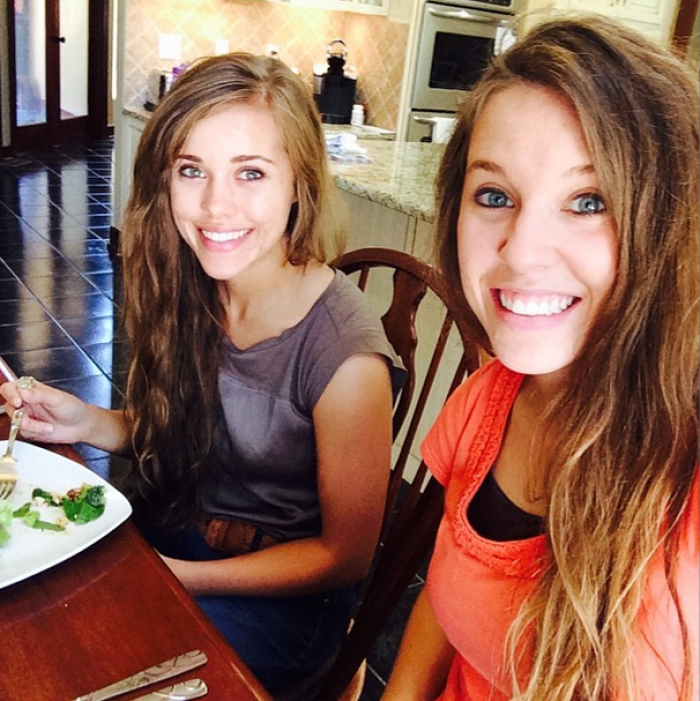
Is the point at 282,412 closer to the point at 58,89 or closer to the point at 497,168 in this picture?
the point at 497,168

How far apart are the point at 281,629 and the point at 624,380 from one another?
0.68m

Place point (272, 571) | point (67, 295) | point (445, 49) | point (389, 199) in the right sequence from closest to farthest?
1. point (272, 571)
2. point (389, 199)
3. point (67, 295)
4. point (445, 49)

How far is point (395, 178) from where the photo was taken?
271cm

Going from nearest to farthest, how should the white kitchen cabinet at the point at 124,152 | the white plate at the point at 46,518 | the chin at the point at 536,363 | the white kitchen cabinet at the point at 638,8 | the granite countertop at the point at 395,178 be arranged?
the chin at the point at 536,363 < the white plate at the point at 46,518 < the granite countertop at the point at 395,178 < the white kitchen cabinet at the point at 638,8 < the white kitchen cabinet at the point at 124,152

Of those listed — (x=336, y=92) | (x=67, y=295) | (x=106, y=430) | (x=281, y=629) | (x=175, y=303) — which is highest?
(x=336, y=92)

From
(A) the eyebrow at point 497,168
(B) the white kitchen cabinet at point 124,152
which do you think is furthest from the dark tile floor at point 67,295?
(A) the eyebrow at point 497,168

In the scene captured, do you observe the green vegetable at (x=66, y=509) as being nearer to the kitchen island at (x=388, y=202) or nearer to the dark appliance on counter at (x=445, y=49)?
the kitchen island at (x=388, y=202)

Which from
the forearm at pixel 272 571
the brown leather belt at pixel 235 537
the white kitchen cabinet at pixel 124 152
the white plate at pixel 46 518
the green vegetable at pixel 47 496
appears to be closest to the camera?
the white plate at pixel 46 518

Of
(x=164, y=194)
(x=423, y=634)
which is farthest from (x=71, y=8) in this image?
(x=423, y=634)

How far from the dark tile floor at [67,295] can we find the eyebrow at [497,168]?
1.41 m

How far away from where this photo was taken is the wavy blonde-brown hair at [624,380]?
631 mm

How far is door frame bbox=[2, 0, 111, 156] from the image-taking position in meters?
7.06

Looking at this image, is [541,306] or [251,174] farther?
[251,174]

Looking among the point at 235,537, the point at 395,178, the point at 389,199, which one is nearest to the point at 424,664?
the point at 235,537
